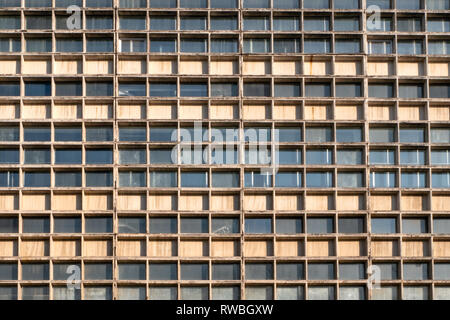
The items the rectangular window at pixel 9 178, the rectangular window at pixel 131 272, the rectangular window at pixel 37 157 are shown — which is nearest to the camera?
the rectangular window at pixel 131 272

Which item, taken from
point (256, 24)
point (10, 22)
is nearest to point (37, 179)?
point (10, 22)

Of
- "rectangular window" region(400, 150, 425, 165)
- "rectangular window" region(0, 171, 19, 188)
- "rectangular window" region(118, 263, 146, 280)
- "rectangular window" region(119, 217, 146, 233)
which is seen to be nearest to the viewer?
"rectangular window" region(118, 263, 146, 280)

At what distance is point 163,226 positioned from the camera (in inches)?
1470

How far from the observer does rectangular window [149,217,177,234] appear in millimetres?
37281

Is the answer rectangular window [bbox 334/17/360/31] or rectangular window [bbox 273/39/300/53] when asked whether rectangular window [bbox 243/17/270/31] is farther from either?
rectangular window [bbox 334/17/360/31]

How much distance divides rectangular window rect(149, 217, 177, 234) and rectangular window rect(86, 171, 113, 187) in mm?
2948

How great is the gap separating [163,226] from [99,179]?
4.01 m

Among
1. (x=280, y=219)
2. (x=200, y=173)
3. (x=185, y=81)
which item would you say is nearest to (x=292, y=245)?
(x=280, y=219)

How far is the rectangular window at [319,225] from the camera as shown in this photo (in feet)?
123

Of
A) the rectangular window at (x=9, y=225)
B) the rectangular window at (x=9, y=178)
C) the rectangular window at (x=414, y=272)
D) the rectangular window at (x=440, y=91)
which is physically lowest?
the rectangular window at (x=414, y=272)

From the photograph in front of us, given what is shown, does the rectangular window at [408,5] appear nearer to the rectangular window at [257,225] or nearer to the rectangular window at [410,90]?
the rectangular window at [410,90]

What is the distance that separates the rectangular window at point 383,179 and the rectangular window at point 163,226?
10.4 meters

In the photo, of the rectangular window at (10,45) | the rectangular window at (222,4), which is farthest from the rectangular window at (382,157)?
the rectangular window at (10,45)

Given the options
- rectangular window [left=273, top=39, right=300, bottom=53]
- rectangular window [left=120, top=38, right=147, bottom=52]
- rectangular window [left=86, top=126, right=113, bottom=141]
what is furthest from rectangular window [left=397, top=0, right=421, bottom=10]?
rectangular window [left=86, top=126, right=113, bottom=141]
